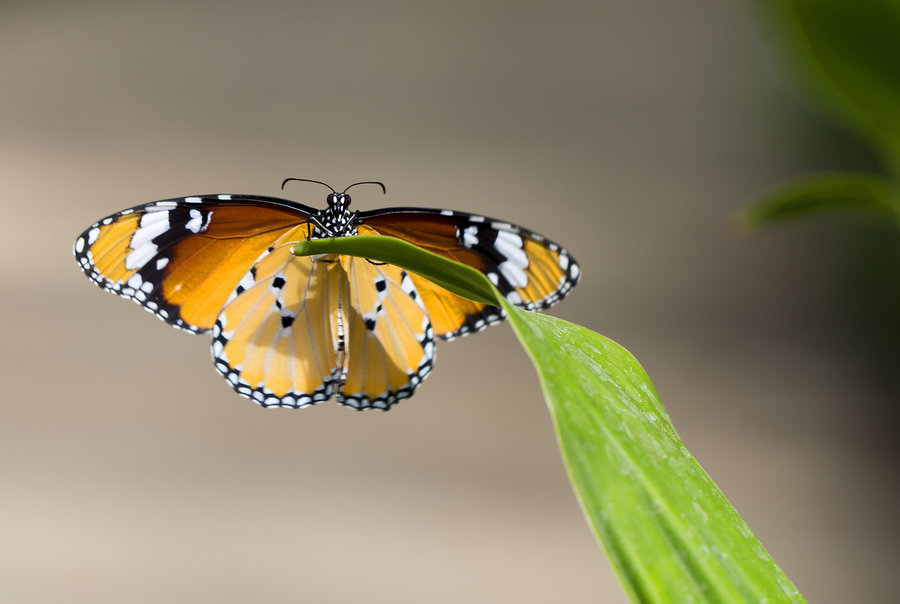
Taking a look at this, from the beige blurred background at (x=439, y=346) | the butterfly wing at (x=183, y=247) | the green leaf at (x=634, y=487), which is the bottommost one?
the green leaf at (x=634, y=487)

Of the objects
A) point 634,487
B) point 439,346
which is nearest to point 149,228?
point 634,487

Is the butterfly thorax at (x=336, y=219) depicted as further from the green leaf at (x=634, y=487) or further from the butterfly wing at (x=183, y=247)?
the green leaf at (x=634, y=487)

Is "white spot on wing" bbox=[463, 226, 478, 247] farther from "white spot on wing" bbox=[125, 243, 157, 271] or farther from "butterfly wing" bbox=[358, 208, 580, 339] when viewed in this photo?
"white spot on wing" bbox=[125, 243, 157, 271]

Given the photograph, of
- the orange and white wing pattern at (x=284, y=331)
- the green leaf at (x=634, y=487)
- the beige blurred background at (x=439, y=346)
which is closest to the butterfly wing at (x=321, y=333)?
the orange and white wing pattern at (x=284, y=331)

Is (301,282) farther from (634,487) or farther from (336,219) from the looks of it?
(634,487)

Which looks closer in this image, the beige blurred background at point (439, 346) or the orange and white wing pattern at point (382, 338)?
the orange and white wing pattern at point (382, 338)

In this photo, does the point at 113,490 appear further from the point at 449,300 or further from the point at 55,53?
the point at 449,300

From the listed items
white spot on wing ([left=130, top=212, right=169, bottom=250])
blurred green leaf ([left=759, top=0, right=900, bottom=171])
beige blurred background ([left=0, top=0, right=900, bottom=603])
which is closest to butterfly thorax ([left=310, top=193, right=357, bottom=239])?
white spot on wing ([left=130, top=212, right=169, bottom=250])
